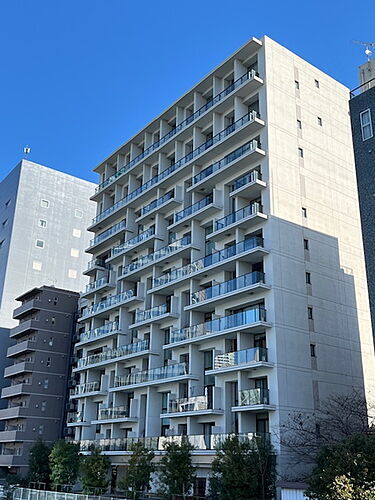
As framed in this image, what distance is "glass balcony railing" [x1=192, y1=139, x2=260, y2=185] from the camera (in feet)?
127

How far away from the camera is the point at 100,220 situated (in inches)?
2247

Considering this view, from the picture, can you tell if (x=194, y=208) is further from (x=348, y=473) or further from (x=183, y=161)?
(x=348, y=473)

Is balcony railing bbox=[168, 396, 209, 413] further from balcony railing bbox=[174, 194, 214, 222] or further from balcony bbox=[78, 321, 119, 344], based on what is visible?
balcony railing bbox=[174, 194, 214, 222]

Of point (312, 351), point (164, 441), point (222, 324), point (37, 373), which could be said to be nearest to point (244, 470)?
point (312, 351)

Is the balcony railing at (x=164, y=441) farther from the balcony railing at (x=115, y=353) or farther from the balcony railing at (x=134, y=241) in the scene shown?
the balcony railing at (x=134, y=241)

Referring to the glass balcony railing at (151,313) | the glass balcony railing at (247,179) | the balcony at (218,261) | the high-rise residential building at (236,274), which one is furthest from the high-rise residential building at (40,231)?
the glass balcony railing at (247,179)

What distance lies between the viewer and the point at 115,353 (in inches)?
1889

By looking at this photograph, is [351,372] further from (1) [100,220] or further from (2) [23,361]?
(2) [23,361]

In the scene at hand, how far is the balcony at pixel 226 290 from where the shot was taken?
34.8 m

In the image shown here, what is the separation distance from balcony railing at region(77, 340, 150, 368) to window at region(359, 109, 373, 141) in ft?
81.5

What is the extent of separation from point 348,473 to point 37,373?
165 ft

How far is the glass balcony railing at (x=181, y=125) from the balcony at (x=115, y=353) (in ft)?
59.5

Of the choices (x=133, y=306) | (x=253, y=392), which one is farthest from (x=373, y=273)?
(x=133, y=306)

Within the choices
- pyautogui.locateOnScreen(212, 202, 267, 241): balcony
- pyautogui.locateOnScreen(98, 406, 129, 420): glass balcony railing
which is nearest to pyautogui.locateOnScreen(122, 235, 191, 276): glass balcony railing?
pyautogui.locateOnScreen(212, 202, 267, 241): balcony
